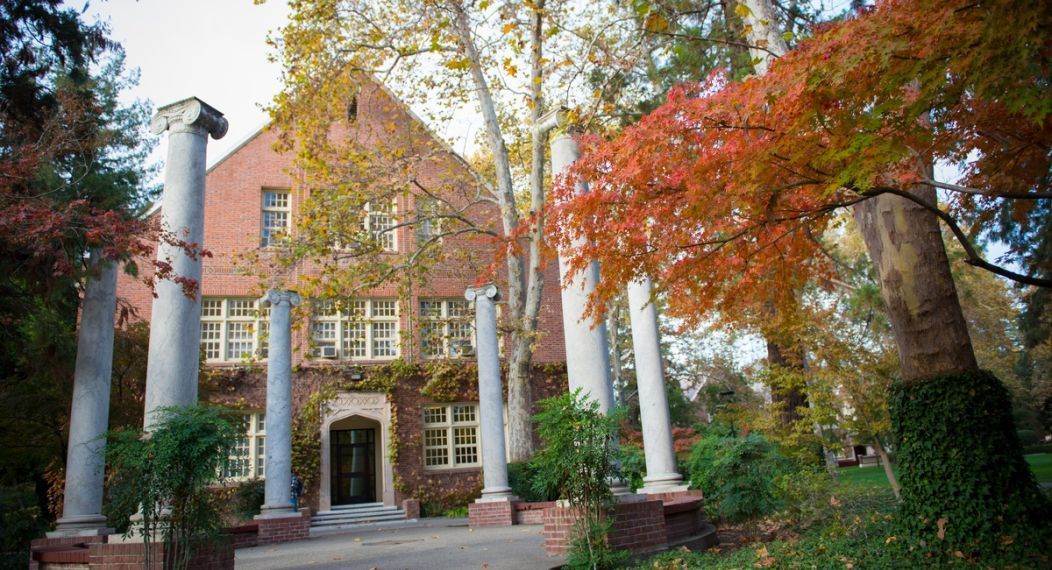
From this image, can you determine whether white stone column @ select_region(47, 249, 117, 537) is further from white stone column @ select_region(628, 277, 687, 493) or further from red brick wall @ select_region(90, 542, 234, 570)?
white stone column @ select_region(628, 277, 687, 493)

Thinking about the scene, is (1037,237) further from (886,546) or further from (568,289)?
(568,289)

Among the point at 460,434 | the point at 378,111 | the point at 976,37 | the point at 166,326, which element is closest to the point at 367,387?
the point at 460,434

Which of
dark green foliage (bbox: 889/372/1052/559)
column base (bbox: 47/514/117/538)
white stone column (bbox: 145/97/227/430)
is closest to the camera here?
dark green foliage (bbox: 889/372/1052/559)

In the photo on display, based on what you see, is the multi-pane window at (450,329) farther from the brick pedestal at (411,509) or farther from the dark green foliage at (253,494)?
the dark green foliage at (253,494)

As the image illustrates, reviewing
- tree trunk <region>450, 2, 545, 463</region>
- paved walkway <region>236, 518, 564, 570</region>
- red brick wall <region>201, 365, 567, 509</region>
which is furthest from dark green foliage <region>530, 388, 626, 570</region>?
red brick wall <region>201, 365, 567, 509</region>

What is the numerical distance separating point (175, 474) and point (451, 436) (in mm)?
17825

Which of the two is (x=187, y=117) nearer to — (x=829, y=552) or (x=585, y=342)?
(x=585, y=342)

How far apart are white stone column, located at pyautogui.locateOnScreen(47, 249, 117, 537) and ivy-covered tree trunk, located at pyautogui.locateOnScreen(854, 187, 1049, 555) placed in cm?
1007

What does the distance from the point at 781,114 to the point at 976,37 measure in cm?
192

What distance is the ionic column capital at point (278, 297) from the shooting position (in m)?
15.5

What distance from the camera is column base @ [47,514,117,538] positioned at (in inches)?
391

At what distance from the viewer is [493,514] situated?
1390 centimetres

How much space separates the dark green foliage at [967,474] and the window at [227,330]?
62.2 feet

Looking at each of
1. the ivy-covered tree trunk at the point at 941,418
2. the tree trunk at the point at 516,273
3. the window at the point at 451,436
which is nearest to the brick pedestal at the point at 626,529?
the ivy-covered tree trunk at the point at 941,418
